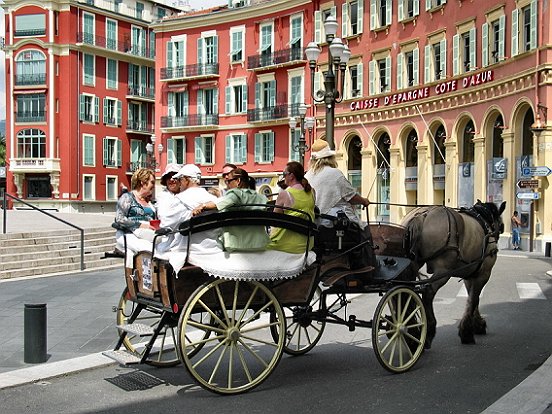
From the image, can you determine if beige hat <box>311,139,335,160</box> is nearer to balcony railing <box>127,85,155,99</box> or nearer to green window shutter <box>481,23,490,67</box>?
green window shutter <box>481,23,490,67</box>

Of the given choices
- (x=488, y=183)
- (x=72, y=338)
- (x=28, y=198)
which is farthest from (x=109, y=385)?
(x=28, y=198)

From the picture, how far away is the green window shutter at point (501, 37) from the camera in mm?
30281

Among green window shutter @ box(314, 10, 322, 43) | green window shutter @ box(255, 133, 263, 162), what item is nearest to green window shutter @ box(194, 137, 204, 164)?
green window shutter @ box(255, 133, 263, 162)

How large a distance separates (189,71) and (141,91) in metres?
13.8

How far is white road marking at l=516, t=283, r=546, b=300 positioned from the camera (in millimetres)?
13883

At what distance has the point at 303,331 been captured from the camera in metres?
8.98

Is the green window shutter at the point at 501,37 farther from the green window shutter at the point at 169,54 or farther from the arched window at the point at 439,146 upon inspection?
the green window shutter at the point at 169,54

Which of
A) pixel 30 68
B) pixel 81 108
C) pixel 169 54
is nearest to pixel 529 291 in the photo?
pixel 169 54

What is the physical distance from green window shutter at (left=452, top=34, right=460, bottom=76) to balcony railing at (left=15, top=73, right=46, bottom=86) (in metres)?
35.0

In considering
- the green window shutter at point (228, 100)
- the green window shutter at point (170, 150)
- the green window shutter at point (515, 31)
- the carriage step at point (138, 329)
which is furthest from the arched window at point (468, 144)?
the carriage step at point (138, 329)

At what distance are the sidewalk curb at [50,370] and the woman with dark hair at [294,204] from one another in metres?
2.32

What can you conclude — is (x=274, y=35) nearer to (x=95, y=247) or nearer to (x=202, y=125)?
(x=202, y=125)

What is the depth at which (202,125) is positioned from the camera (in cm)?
5006

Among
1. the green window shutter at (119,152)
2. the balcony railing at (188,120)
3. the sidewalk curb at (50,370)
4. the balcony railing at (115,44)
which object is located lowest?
the sidewalk curb at (50,370)
